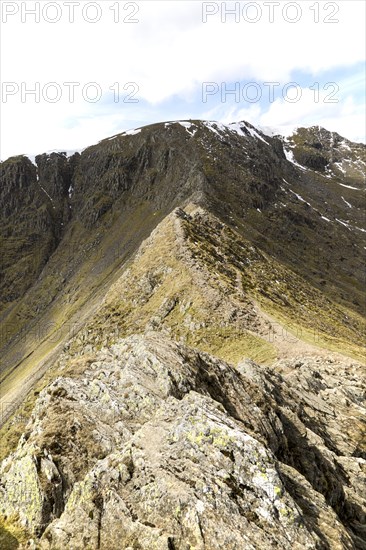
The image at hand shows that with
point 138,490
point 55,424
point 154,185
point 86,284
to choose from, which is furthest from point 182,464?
point 154,185

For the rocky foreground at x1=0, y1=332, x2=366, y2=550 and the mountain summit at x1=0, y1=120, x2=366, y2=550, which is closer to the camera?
the rocky foreground at x1=0, y1=332, x2=366, y2=550

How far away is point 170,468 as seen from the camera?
1602 centimetres

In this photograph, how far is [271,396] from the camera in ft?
96.0

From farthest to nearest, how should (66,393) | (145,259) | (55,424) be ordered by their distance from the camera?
(145,259) < (66,393) < (55,424)

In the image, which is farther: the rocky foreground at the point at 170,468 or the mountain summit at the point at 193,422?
the mountain summit at the point at 193,422

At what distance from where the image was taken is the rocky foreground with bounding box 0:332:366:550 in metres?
14.3

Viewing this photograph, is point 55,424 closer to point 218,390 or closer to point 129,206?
point 218,390

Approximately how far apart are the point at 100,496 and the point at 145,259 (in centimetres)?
6779

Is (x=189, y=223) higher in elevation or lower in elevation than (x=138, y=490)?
higher

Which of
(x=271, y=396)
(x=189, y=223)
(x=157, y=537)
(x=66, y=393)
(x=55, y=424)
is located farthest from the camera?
(x=189, y=223)

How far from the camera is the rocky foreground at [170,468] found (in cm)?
→ 1428

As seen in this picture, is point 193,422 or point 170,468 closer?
point 170,468

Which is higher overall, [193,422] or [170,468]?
[193,422]

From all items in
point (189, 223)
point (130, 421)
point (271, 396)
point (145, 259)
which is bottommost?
point (271, 396)
